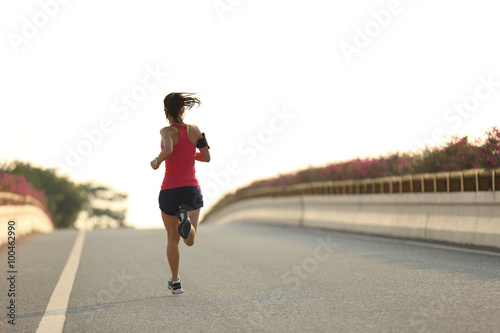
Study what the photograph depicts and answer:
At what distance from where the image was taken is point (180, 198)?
27.4 ft

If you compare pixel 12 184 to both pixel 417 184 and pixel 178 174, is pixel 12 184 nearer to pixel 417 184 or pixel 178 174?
pixel 417 184

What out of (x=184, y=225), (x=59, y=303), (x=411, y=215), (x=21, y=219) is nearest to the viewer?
(x=59, y=303)

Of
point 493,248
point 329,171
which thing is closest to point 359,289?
point 493,248

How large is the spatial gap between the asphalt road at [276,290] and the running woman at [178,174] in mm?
761

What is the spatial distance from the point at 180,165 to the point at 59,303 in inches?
72.4

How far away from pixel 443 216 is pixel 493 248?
182 cm

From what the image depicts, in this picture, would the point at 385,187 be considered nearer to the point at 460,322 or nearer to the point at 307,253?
the point at 307,253

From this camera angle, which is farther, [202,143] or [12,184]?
[12,184]

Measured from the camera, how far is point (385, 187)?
17.7m

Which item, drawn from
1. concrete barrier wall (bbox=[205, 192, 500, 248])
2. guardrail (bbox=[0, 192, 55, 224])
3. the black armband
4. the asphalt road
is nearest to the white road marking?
the asphalt road

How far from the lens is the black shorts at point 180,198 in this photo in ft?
27.3

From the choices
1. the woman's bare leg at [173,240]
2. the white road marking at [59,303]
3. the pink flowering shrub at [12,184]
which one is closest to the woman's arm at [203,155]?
the woman's bare leg at [173,240]

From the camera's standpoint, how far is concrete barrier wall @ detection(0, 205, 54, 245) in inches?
670

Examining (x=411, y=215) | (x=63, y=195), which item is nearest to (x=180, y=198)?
(x=411, y=215)
